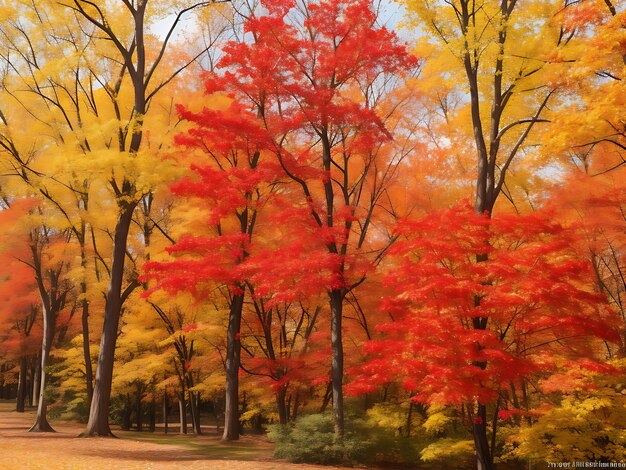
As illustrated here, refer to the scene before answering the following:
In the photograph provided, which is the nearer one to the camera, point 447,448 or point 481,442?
point 481,442

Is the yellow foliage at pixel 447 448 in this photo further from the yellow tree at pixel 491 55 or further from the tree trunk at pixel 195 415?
the tree trunk at pixel 195 415

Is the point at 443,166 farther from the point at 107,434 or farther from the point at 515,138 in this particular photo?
the point at 107,434

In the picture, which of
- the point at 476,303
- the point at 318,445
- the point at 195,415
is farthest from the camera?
the point at 195,415

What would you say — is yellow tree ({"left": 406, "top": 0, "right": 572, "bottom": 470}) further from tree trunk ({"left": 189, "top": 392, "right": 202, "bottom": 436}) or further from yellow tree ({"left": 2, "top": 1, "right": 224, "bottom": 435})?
tree trunk ({"left": 189, "top": 392, "right": 202, "bottom": 436})

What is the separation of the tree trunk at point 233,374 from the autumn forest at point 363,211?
10cm

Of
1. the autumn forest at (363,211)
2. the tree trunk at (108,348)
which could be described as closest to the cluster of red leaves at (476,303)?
the autumn forest at (363,211)

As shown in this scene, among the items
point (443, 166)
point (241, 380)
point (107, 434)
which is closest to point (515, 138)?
point (443, 166)

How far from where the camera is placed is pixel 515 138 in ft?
57.3

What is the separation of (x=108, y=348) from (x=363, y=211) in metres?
9.35

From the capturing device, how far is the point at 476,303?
36.6 feet

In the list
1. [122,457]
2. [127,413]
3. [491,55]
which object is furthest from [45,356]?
[491,55]

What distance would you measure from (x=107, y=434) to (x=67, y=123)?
419 inches

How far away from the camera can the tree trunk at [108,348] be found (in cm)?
1476

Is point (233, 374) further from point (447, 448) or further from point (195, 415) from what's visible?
point (195, 415)
